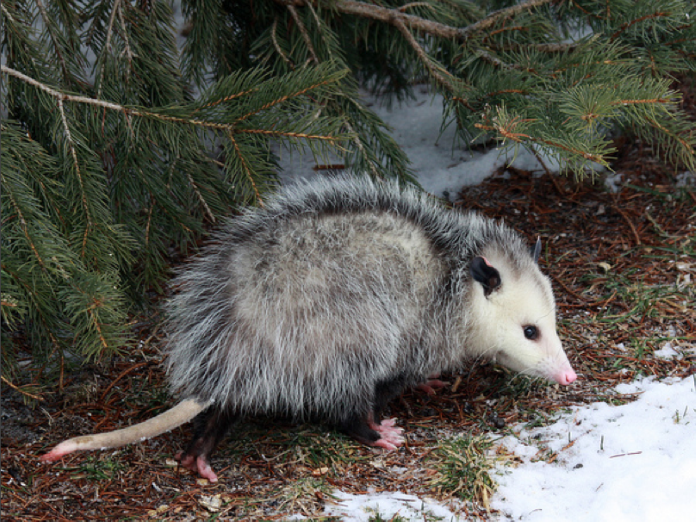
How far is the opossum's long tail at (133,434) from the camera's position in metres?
1.69

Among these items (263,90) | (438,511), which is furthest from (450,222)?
(438,511)

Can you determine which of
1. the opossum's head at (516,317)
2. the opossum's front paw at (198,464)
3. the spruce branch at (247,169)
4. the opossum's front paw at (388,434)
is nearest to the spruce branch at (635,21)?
the opossum's head at (516,317)

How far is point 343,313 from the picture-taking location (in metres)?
2.06

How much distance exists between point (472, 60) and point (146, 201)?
1.32 meters

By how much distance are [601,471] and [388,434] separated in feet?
2.13

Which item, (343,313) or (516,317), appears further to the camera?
(516,317)

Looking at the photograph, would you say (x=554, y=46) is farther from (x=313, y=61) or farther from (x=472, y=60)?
(x=313, y=61)

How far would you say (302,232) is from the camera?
2.15m

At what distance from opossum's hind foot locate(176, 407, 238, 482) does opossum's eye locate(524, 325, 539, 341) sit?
3.23 feet

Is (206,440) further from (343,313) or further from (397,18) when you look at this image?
(397,18)

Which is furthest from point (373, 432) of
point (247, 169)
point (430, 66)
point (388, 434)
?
point (430, 66)

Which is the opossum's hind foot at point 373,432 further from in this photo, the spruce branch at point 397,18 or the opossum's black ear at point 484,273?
the spruce branch at point 397,18

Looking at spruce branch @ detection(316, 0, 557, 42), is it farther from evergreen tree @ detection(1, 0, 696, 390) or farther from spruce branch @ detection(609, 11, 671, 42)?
spruce branch @ detection(609, 11, 671, 42)

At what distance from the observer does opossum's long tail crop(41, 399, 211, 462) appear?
1.69 meters
